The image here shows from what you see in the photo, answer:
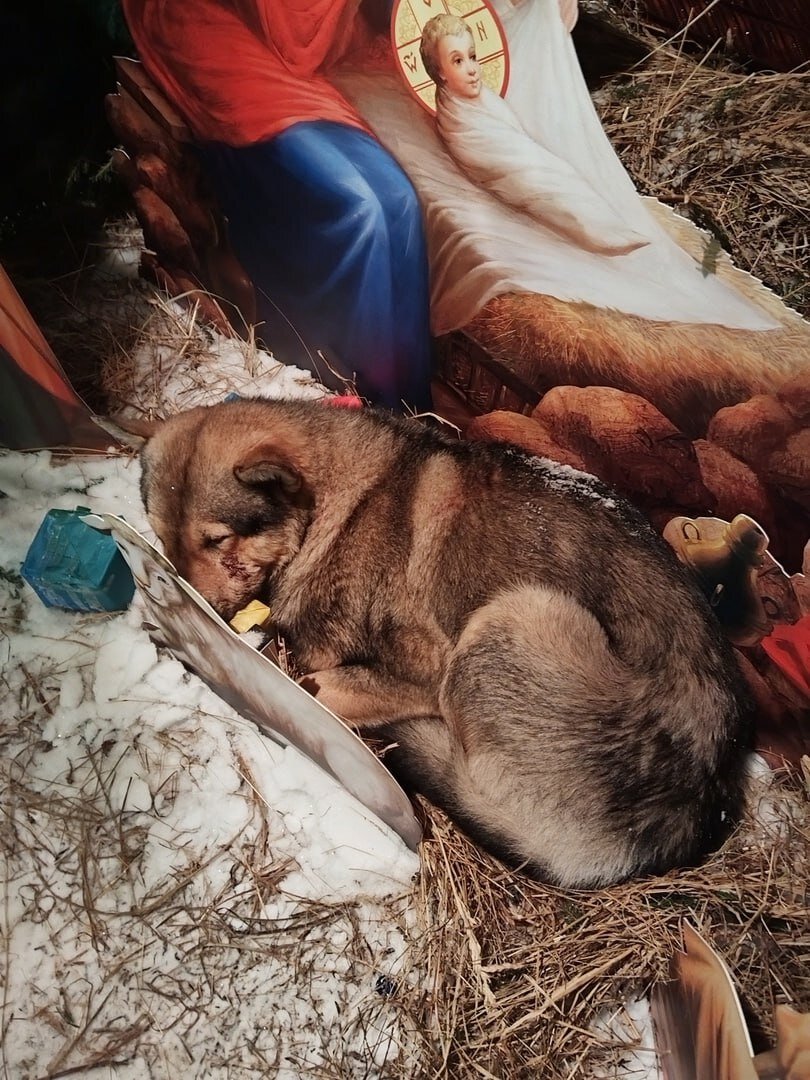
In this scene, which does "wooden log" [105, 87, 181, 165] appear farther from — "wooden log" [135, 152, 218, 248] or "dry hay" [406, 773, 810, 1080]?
"dry hay" [406, 773, 810, 1080]

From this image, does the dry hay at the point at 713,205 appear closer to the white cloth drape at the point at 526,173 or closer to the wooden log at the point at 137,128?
the white cloth drape at the point at 526,173

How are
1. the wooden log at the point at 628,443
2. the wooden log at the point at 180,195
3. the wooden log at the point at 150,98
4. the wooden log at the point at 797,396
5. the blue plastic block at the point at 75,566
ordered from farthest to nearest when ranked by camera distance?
the wooden log at the point at 180,195, the wooden log at the point at 150,98, the blue plastic block at the point at 75,566, the wooden log at the point at 628,443, the wooden log at the point at 797,396

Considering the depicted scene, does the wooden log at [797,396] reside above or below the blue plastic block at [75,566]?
above

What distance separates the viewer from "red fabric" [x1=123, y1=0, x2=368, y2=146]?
10.4 ft

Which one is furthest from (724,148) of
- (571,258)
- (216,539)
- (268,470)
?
(216,539)

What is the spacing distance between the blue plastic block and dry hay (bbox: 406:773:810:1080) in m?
2.07

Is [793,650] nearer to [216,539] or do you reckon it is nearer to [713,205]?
[713,205]

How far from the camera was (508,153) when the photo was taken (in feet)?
9.59

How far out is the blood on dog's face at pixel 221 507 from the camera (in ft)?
9.30

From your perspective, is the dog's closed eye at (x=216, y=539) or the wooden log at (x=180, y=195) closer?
the dog's closed eye at (x=216, y=539)

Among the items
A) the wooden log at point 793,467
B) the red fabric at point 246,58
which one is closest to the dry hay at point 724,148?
the wooden log at point 793,467

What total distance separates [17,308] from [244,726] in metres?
2.38

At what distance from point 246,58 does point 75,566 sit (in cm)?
261

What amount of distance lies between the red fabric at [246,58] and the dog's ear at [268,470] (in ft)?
5.46
